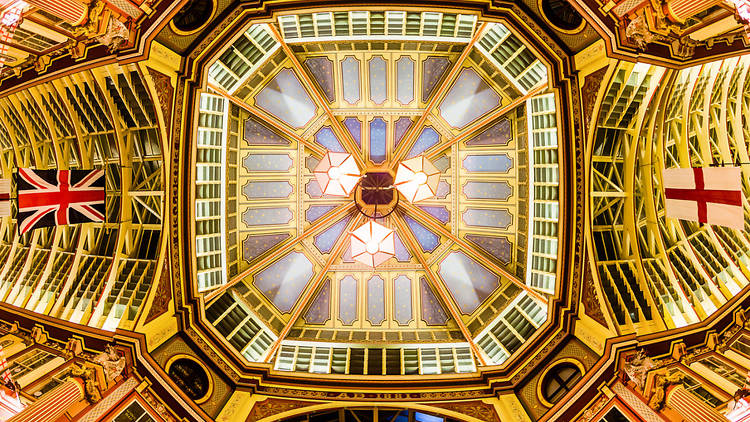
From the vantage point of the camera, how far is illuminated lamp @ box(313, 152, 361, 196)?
518 inches

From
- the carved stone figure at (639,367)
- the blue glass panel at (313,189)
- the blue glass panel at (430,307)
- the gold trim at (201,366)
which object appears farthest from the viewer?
the blue glass panel at (313,189)

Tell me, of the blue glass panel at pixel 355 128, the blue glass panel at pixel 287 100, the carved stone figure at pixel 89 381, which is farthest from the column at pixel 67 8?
the blue glass panel at pixel 355 128

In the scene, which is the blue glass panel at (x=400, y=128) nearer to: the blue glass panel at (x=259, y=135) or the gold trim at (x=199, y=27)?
the blue glass panel at (x=259, y=135)

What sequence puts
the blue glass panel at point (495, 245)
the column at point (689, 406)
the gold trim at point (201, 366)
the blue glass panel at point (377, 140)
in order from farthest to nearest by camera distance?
the blue glass panel at point (377, 140) → the blue glass panel at point (495, 245) → the gold trim at point (201, 366) → the column at point (689, 406)

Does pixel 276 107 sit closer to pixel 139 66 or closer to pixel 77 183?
pixel 139 66

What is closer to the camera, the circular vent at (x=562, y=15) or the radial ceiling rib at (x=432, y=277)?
the circular vent at (x=562, y=15)

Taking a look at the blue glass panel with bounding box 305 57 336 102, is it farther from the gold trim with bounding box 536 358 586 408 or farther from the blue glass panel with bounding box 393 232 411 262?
the gold trim with bounding box 536 358 586 408

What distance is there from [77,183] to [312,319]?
10.1m

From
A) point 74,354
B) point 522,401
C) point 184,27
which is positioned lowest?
point 522,401

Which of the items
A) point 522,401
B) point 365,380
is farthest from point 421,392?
point 522,401

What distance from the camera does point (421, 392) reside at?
13.7 m

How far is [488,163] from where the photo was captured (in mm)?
16656

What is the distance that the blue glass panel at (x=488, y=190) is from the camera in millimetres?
16516

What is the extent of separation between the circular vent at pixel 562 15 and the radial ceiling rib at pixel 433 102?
8.26 ft
